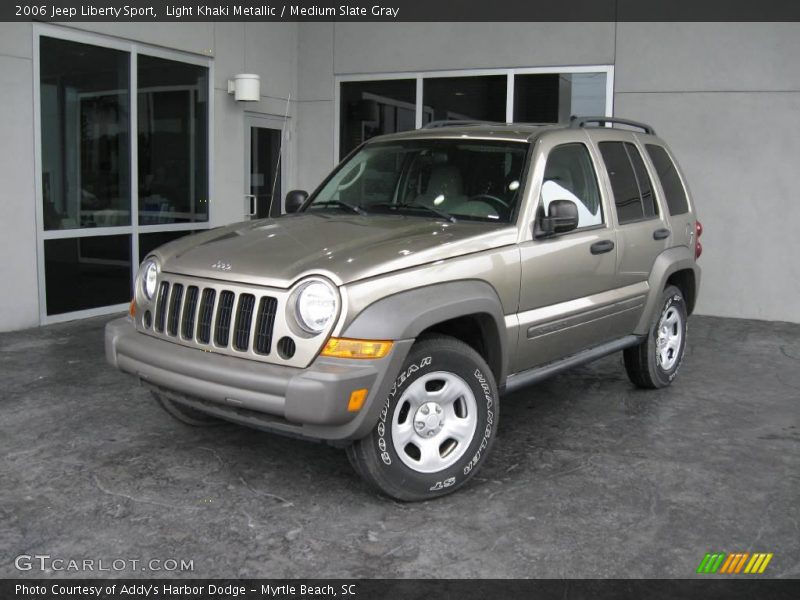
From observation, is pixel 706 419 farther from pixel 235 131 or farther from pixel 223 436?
pixel 235 131

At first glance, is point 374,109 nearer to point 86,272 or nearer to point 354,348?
point 86,272

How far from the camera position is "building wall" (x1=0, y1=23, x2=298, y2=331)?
784 centimetres

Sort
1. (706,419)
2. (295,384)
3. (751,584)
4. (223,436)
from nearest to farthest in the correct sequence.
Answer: (751,584) → (295,384) → (223,436) → (706,419)

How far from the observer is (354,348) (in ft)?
11.9

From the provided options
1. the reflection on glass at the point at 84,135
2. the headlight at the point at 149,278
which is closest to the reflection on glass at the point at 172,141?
the reflection on glass at the point at 84,135

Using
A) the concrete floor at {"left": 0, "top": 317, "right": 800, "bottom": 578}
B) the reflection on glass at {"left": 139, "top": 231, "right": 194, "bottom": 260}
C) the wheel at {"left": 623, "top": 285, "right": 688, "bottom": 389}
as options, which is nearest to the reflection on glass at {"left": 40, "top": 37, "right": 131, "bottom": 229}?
the reflection on glass at {"left": 139, "top": 231, "right": 194, "bottom": 260}

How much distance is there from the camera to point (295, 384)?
3516mm

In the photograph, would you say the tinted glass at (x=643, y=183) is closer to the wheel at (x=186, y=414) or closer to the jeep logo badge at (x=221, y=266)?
the jeep logo badge at (x=221, y=266)

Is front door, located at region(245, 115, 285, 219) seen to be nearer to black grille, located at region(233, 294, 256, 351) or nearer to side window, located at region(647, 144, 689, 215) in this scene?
side window, located at region(647, 144, 689, 215)

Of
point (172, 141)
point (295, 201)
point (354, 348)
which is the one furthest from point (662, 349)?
point (172, 141)

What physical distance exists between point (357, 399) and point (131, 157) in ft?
21.6

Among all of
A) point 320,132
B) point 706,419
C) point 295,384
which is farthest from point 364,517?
point 320,132
